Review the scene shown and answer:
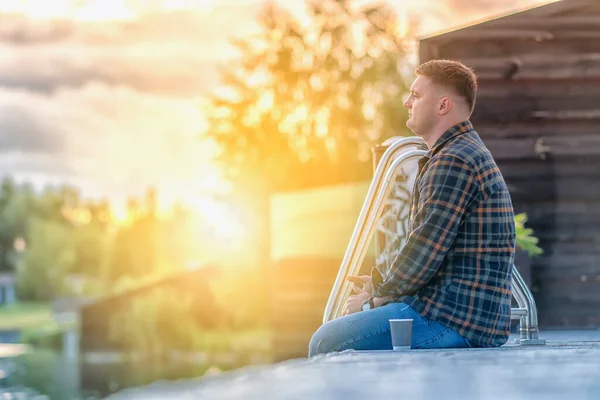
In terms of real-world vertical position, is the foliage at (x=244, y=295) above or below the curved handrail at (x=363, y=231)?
below

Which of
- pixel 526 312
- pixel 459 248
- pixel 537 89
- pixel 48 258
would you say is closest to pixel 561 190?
pixel 537 89

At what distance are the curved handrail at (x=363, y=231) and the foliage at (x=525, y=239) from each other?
330cm

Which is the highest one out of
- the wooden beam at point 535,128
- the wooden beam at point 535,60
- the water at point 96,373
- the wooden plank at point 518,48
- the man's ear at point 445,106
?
the wooden plank at point 518,48

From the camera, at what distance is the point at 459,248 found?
3740mm

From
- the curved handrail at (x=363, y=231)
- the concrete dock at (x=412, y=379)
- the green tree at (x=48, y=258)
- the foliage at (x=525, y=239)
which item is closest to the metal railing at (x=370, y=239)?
the curved handrail at (x=363, y=231)

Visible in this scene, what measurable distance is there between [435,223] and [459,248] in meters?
0.12

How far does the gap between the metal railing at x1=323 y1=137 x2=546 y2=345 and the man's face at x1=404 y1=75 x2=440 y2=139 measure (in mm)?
446

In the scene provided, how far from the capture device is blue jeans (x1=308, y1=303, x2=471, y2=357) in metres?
3.77

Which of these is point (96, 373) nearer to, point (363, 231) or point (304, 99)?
point (304, 99)

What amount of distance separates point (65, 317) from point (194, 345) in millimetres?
31256

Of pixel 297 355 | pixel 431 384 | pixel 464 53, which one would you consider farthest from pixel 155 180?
pixel 431 384

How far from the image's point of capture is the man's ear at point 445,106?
3.84 metres

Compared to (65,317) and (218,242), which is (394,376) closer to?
(218,242)

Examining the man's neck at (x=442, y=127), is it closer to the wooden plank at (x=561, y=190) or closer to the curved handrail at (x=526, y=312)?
the curved handrail at (x=526, y=312)
